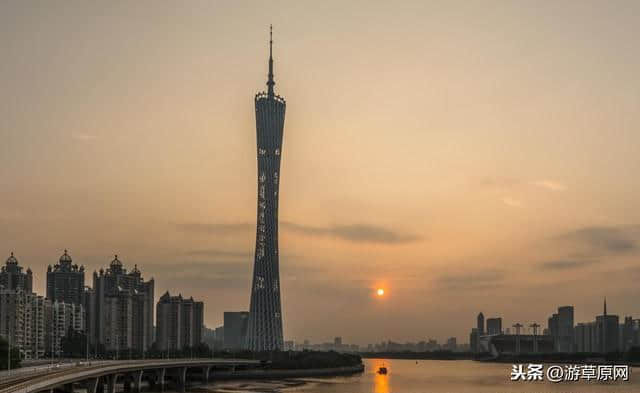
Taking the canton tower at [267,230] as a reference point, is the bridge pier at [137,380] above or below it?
below

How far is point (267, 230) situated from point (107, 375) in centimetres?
5038

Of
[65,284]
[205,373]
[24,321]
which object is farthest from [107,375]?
[65,284]

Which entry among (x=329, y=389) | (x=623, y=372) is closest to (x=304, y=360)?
(x=329, y=389)

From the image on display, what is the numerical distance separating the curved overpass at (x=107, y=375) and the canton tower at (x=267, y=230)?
6117 millimetres

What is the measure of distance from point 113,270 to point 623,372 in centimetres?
12645

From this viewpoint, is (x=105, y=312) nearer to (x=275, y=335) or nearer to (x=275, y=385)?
(x=275, y=335)

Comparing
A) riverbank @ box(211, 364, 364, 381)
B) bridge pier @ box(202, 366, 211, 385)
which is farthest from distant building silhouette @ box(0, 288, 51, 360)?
riverbank @ box(211, 364, 364, 381)

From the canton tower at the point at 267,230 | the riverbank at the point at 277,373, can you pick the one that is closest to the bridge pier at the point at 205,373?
the riverbank at the point at 277,373

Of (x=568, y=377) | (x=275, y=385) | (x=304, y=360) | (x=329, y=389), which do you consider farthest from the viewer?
(x=304, y=360)

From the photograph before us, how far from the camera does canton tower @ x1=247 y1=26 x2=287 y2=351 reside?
12825cm

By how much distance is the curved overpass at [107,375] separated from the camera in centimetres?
5472

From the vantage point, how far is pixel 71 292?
182m

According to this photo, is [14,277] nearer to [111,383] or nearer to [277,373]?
[277,373]

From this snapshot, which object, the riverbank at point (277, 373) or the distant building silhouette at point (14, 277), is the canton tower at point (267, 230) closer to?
the riverbank at point (277, 373)
